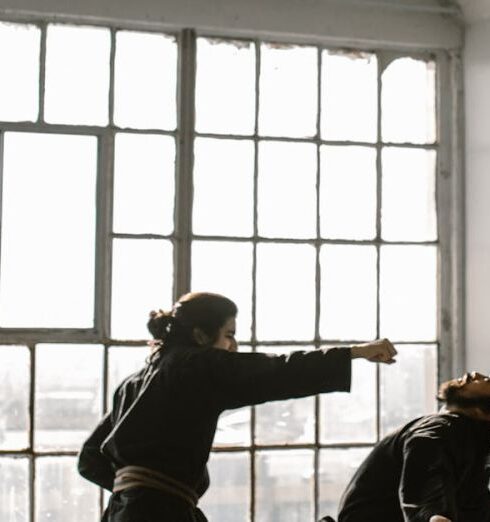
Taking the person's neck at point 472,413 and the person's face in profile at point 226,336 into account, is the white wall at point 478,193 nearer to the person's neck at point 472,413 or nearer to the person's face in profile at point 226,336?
the person's neck at point 472,413

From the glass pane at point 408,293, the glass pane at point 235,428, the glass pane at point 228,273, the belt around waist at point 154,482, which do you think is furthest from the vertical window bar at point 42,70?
the belt around waist at point 154,482

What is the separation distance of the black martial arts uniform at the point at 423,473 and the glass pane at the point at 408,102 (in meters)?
1.31

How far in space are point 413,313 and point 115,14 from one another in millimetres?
1482

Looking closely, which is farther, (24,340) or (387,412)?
(387,412)

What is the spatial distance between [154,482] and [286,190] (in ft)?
4.74

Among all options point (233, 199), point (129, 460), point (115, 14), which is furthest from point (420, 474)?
point (115, 14)

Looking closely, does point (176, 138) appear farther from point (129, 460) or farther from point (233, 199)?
point (129, 460)

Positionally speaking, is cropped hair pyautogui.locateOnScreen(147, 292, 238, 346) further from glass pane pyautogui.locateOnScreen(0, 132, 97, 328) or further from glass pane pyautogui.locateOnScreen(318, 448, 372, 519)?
glass pane pyautogui.locateOnScreen(318, 448, 372, 519)

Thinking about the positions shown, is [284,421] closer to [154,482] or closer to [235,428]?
[235,428]

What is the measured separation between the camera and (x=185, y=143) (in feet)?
13.7

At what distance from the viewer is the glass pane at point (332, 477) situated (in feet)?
13.9

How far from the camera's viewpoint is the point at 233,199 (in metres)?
4.22

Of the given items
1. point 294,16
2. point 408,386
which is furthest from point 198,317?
point 294,16

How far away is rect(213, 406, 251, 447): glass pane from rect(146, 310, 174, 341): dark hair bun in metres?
0.93
